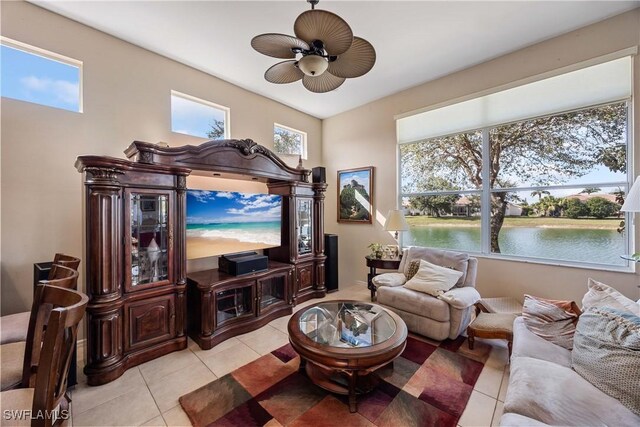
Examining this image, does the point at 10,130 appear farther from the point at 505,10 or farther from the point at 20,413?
the point at 505,10

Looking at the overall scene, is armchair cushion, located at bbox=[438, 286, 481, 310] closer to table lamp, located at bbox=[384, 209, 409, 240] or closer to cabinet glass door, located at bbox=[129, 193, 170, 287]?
table lamp, located at bbox=[384, 209, 409, 240]

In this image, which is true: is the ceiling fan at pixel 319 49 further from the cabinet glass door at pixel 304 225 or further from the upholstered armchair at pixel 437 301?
the upholstered armchair at pixel 437 301

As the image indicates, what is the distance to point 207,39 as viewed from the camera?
2.77 meters

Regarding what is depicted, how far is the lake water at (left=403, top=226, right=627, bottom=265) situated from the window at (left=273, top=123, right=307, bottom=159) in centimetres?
284

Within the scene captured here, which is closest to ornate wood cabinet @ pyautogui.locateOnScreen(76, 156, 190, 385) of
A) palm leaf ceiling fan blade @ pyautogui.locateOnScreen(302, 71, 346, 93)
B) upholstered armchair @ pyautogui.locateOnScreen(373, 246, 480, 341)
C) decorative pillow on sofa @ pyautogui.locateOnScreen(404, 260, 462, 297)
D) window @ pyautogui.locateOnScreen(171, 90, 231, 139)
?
window @ pyautogui.locateOnScreen(171, 90, 231, 139)

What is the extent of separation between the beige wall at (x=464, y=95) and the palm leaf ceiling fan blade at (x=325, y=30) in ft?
8.53

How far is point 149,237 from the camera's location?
246 centimetres

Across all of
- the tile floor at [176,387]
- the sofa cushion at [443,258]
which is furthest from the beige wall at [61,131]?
the sofa cushion at [443,258]

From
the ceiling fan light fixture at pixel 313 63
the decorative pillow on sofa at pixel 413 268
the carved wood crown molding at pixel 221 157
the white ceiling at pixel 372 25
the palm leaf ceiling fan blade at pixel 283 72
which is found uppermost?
the white ceiling at pixel 372 25

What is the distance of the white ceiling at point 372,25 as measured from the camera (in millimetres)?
2352

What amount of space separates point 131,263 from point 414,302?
Answer: 111 inches

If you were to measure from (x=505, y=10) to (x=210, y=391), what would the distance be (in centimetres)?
423

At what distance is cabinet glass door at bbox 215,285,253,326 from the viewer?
9.07 ft

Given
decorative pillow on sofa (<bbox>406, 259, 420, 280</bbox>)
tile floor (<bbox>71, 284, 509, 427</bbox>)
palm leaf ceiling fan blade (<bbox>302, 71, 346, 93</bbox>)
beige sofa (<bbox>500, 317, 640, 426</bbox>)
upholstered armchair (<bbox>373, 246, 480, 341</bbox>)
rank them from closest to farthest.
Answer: beige sofa (<bbox>500, 317, 640, 426</bbox>), tile floor (<bbox>71, 284, 509, 427</bbox>), palm leaf ceiling fan blade (<bbox>302, 71, 346, 93</bbox>), upholstered armchair (<bbox>373, 246, 480, 341</bbox>), decorative pillow on sofa (<bbox>406, 259, 420, 280</bbox>)
